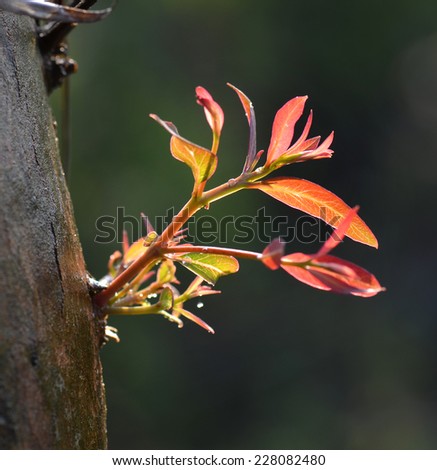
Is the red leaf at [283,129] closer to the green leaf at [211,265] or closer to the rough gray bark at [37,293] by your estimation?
the green leaf at [211,265]

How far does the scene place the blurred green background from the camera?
4.77 metres

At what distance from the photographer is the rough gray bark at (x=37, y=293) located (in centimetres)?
44

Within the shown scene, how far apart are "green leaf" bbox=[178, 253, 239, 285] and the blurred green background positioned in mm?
3740

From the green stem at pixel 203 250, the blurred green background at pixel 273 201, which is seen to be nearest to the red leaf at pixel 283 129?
the green stem at pixel 203 250

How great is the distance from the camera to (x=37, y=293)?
479 mm

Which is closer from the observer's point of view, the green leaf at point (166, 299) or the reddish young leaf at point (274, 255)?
the reddish young leaf at point (274, 255)

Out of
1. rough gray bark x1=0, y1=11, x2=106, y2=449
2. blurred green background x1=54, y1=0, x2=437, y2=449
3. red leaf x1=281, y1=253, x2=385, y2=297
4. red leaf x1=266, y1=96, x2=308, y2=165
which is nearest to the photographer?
rough gray bark x1=0, y1=11, x2=106, y2=449

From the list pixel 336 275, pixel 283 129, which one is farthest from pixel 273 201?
pixel 336 275

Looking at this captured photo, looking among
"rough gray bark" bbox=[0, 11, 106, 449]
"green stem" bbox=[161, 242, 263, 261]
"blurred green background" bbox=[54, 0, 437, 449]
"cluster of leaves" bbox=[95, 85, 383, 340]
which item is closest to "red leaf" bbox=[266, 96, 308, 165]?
"cluster of leaves" bbox=[95, 85, 383, 340]

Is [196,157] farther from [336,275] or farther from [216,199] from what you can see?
[336,275]

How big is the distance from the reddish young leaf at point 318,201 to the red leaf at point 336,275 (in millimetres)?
99

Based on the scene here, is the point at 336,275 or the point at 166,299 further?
the point at 166,299

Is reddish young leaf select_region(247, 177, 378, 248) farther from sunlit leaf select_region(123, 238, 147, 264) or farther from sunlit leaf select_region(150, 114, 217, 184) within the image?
sunlit leaf select_region(123, 238, 147, 264)

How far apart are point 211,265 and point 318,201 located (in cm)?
13
